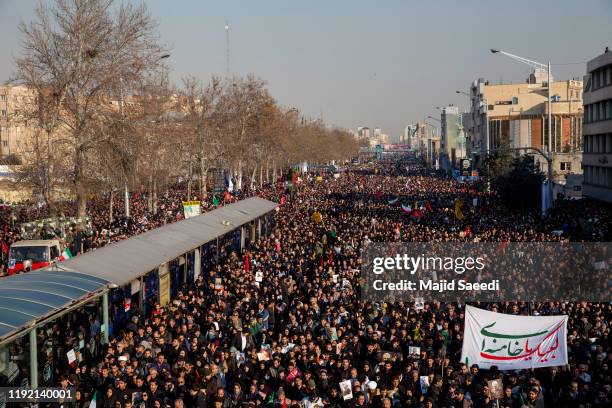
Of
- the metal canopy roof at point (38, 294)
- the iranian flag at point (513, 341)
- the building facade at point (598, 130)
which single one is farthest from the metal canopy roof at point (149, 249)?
the building facade at point (598, 130)

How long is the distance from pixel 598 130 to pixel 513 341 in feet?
139

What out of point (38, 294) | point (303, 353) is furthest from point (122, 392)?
point (303, 353)

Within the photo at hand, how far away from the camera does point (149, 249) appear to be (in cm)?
1950

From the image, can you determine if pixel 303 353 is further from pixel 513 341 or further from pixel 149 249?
pixel 149 249

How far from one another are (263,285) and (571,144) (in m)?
88.9

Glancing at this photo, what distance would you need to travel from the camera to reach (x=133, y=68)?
106 feet

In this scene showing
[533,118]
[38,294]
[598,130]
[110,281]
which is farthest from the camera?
[533,118]

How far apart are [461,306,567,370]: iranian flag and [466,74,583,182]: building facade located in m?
76.5

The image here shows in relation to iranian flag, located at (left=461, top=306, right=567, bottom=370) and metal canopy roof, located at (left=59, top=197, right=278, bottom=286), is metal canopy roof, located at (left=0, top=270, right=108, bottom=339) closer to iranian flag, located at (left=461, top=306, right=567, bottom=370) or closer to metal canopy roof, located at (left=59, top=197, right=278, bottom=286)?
metal canopy roof, located at (left=59, top=197, right=278, bottom=286)

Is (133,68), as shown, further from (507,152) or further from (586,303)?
(507,152)

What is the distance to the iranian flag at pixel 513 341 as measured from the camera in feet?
40.5

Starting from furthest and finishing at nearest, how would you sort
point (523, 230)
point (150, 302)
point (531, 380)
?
point (523, 230)
point (150, 302)
point (531, 380)

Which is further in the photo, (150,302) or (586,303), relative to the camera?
(150,302)

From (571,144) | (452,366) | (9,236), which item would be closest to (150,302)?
(452,366)
